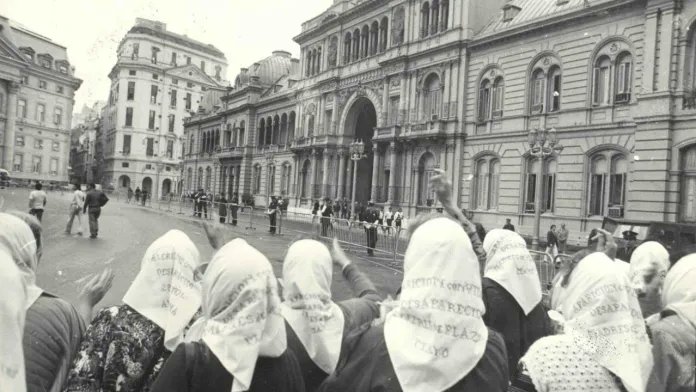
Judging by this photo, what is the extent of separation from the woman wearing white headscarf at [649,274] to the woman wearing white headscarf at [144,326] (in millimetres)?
3482

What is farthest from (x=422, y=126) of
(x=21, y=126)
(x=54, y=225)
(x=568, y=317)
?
(x=568, y=317)

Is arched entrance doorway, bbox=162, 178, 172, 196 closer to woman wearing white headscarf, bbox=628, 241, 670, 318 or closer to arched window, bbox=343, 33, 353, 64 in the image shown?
arched window, bbox=343, 33, 353, 64

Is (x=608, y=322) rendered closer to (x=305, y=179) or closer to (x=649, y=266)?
(x=649, y=266)

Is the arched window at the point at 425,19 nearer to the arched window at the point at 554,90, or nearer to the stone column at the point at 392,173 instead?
the stone column at the point at 392,173

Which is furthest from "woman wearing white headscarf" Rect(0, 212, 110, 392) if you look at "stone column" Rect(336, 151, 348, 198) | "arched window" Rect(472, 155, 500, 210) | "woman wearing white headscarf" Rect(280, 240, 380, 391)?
"stone column" Rect(336, 151, 348, 198)

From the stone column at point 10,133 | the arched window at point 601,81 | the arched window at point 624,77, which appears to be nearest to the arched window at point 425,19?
the arched window at point 601,81

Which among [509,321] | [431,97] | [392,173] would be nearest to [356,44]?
[431,97]

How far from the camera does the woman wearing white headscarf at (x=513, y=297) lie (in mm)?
3758

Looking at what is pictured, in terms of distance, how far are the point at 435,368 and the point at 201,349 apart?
1059 mm

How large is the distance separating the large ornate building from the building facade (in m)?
20.6

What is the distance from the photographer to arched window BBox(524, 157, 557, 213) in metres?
25.5

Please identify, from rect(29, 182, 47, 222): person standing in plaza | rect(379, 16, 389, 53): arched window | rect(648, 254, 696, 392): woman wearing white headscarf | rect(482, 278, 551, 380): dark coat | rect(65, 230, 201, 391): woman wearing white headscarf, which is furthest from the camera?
rect(379, 16, 389, 53): arched window

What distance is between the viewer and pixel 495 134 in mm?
27750

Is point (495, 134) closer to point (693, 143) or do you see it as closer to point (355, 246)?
point (693, 143)
